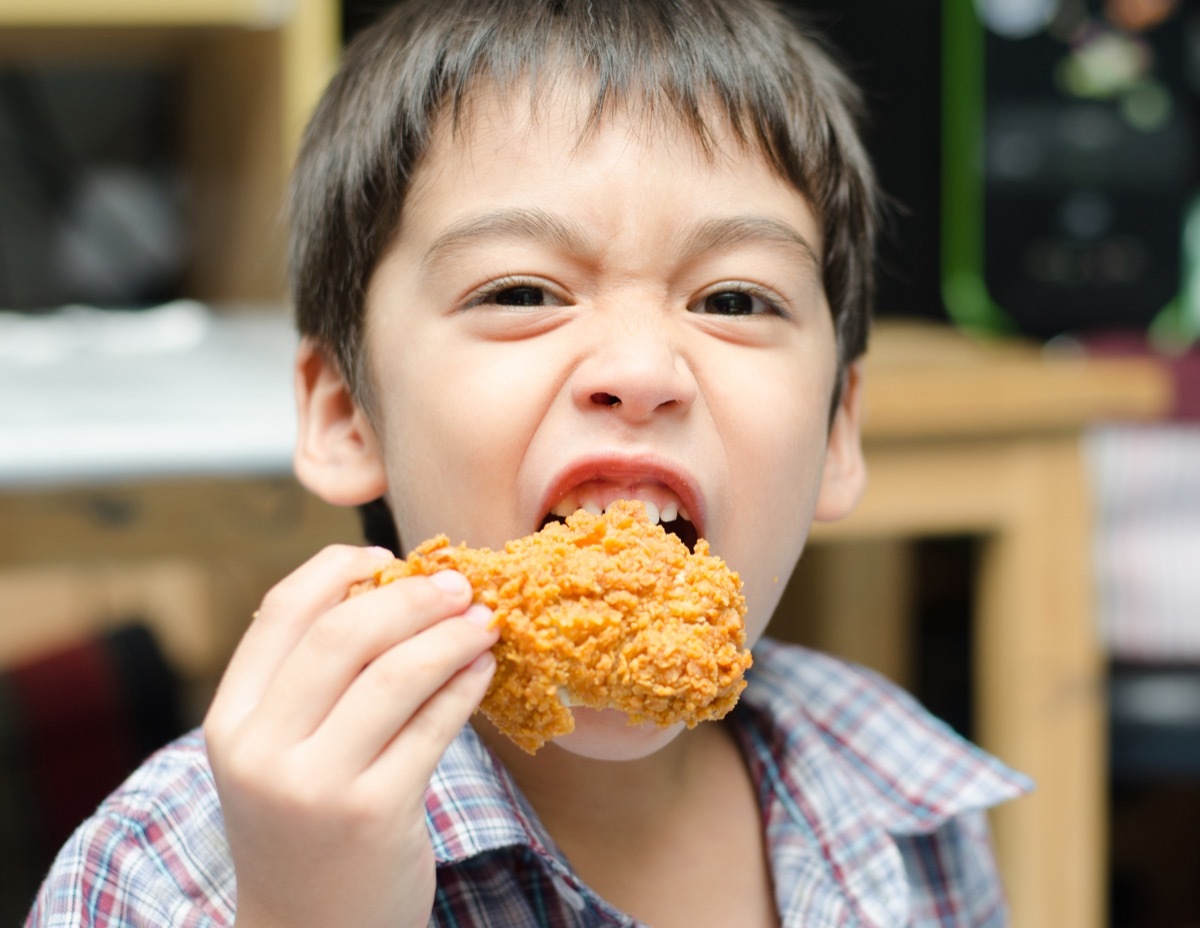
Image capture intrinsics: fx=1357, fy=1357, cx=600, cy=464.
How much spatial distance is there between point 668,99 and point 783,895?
52cm

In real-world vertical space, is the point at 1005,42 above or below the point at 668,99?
above

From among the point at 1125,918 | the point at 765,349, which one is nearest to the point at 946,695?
the point at 1125,918

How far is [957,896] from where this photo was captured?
1.03 meters

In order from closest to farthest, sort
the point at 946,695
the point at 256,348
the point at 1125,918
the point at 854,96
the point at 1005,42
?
the point at 854,96 < the point at 256,348 < the point at 1005,42 < the point at 946,695 < the point at 1125,918

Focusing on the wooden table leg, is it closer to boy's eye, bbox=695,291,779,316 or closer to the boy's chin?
boy's eye, bbox=695,291,779,316

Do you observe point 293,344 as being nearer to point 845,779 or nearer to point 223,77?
point 223,77

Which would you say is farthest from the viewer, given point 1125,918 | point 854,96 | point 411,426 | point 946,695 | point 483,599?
point 1125,918

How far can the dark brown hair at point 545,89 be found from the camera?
0.82 meters

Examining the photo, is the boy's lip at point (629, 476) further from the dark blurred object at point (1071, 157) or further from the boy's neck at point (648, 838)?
the dark blurred object at point (1071, 157)

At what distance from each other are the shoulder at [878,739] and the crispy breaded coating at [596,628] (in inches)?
14.2

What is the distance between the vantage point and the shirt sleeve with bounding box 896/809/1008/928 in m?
1.02

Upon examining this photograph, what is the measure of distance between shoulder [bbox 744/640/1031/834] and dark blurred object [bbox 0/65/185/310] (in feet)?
4.47

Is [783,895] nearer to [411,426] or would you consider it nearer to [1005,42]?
[411,426]

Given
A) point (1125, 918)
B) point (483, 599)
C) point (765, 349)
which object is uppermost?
point (765, 349)
